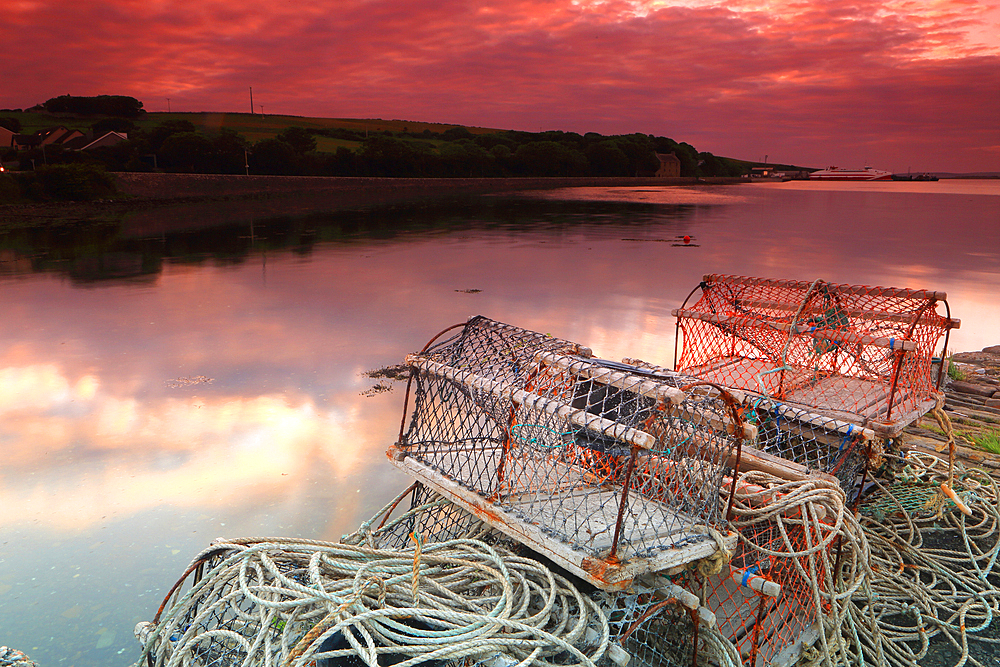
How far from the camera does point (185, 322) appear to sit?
10.1 metres

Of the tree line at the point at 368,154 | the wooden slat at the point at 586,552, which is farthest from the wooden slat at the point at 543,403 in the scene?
the tree line at the point at 368,154

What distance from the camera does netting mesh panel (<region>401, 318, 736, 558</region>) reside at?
278 centimetres

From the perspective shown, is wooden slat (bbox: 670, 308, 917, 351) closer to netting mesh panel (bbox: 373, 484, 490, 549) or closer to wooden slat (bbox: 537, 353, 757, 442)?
wooden slat (bbox: 537, 353, 757, 442)

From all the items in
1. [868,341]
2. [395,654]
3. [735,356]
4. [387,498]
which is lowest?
[387,498]

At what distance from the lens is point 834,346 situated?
487 centimetres

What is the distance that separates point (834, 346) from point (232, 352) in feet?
22.1

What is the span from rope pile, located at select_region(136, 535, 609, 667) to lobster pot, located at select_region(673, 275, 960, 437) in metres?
2.46

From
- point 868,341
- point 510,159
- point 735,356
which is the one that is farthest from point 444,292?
point 510,159

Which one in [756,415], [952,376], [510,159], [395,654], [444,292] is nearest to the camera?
[395,654]

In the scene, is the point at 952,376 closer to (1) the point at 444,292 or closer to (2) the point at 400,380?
(2) the point at 400,380

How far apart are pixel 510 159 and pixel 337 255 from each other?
64.9 meters

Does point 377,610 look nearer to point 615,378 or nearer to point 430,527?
point 430,527

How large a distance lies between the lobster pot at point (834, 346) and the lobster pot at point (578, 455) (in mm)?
1686

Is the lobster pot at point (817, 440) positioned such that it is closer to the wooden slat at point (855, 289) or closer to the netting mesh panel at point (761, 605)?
the netting mesh panel at point (761, 605)
